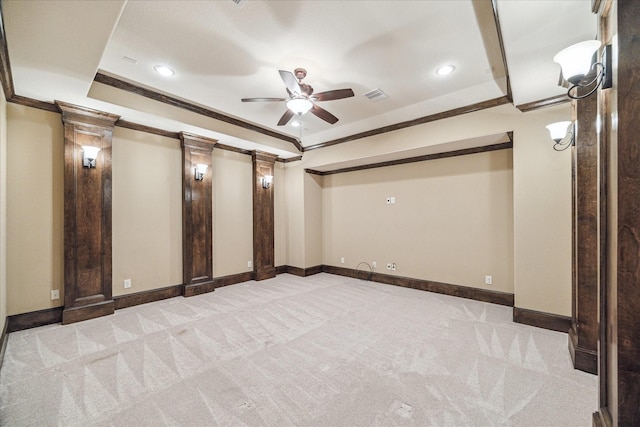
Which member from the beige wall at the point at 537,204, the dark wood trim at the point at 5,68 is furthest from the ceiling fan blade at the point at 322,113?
the dark wood trim at the point at 5,68

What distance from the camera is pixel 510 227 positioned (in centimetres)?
412

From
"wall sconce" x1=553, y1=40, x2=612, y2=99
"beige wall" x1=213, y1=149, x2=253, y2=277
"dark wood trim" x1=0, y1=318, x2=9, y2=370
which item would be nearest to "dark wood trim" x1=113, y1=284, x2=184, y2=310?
"beige wall" x1=213, y1=149, x2=253, y2=277

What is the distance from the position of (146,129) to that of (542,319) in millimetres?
6194

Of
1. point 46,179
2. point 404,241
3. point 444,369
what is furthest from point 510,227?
point 46,179

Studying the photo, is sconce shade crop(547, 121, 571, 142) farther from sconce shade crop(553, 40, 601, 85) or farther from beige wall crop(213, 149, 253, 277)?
beige wall crop(213, 149, 253, 277)

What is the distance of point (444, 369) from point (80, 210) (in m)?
4.69

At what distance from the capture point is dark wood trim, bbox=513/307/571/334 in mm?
3211

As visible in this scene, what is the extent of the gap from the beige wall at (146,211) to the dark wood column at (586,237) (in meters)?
5.30

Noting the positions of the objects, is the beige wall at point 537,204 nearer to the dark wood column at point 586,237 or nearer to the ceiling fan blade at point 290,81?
the dark wood column at point 586,237

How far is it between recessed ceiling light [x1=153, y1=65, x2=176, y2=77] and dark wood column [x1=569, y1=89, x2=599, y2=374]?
4256mm

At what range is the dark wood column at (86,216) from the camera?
3.49 metres

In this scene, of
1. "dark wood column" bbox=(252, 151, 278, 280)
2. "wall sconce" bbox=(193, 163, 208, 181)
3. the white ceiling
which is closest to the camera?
the white ceiling

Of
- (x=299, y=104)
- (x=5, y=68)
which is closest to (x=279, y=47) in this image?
(x=299, y=104)

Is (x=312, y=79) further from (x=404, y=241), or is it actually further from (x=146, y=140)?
(x=404, y=241)
